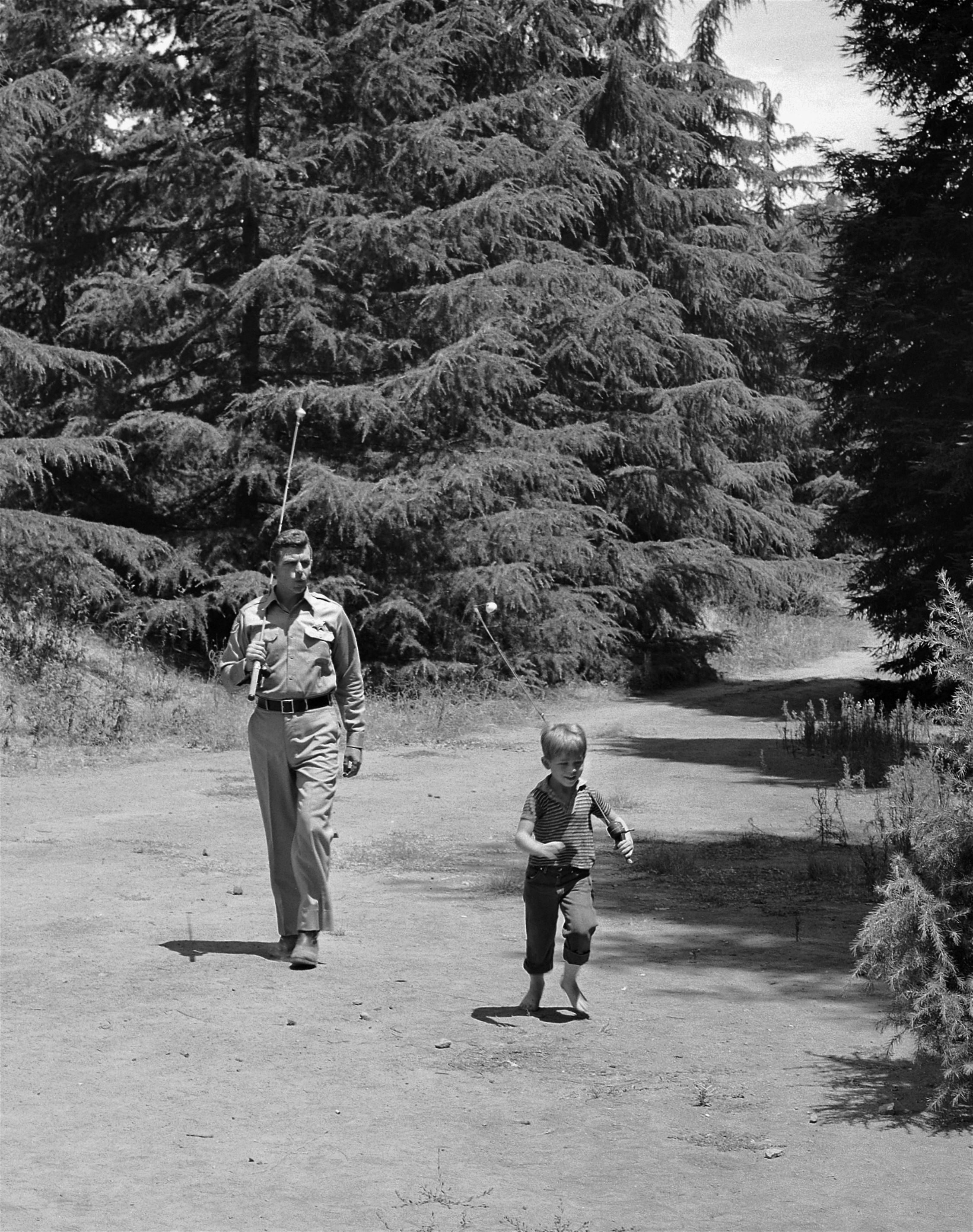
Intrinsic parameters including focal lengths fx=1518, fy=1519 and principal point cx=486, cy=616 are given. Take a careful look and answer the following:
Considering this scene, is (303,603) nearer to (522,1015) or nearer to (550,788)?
(550,788)

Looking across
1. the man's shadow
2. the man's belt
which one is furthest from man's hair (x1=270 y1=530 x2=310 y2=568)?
the man's shadow

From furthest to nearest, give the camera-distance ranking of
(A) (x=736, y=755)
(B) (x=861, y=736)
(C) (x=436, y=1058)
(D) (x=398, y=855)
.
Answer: (A) (x=736, y=755) < (B) (x=861, y=736) < (D) (x=398, y=855) < (C) (x=436, y=1058)

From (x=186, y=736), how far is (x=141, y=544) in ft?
10.8

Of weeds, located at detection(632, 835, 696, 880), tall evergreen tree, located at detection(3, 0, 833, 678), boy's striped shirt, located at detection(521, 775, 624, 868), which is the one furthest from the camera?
tall evergreen tree, located at detection(3, 0, 833, 678)

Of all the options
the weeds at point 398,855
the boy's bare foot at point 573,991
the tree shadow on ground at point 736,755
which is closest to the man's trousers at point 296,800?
the boy's bare foot at point 573,991

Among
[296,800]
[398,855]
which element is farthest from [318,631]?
[398,855]

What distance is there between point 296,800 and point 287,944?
74cm

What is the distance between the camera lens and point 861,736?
1664cm

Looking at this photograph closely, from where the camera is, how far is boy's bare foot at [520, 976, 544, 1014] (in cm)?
685

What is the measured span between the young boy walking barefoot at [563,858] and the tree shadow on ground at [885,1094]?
3.81 ft

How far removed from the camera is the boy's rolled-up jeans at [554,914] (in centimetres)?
675

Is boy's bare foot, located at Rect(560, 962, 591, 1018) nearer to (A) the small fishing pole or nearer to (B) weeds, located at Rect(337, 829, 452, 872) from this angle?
(A) the small fishing pole

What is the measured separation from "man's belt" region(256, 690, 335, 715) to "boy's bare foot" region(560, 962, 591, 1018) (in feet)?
6.66

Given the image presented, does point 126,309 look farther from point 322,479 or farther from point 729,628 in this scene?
point 729,628
